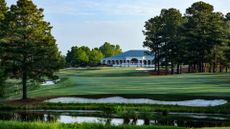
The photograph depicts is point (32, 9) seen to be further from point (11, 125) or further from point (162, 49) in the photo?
point (162, 49)

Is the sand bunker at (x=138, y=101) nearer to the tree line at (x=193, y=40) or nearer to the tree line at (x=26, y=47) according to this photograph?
the tree line at (x=26, y=47)

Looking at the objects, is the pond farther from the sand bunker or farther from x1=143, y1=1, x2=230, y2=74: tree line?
x1=143, y1=1, x2=230, y2=74: tree line

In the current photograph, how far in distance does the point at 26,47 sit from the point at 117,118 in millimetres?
16885

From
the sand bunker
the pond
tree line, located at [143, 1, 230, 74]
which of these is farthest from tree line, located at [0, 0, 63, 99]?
tree line, located at [143, 1, 230, 74]

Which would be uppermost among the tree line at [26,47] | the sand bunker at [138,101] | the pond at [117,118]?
the tree line at [26,47]

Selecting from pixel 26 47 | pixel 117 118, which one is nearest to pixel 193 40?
pixel 26 47

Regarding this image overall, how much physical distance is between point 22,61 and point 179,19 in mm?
68278

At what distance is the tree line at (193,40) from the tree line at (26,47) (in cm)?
5264

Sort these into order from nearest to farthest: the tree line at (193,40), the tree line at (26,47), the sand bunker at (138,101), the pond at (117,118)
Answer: the pond at (117,118) → the sand bunker at (138,101) → the tree line at (26,47) → the tree line at (193,40)

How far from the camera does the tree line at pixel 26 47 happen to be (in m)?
47.4

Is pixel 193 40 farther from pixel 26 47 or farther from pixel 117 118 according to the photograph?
pixel 117 118

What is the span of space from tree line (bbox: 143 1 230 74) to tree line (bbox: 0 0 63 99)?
52.6 metres

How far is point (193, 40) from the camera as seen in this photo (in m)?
97.8

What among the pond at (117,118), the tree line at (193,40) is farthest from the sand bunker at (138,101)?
the tree line at (193,40)
